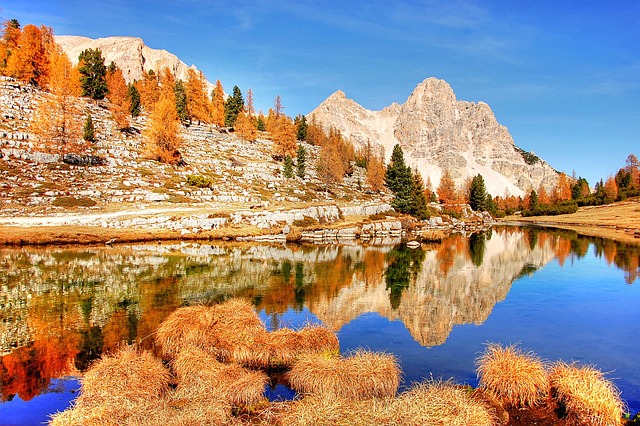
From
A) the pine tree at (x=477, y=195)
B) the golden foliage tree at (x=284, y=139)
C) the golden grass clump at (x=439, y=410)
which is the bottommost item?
the golden grass clump at (x=439, y=410)

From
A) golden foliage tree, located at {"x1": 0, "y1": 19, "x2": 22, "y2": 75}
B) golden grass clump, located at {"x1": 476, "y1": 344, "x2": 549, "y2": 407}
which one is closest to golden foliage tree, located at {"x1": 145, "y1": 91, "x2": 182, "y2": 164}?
golden foliage tree, located at {"x1": 0, "y1": 19, "x2": 22, "y2": 75}

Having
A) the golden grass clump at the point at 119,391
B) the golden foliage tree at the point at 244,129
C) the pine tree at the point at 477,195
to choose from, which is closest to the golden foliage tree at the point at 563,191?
the pine tree at the point at 477,195

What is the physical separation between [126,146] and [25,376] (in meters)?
96.9

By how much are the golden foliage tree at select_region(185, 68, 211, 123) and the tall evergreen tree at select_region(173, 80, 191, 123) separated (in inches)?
55.8

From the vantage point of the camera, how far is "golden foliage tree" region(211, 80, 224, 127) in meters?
152

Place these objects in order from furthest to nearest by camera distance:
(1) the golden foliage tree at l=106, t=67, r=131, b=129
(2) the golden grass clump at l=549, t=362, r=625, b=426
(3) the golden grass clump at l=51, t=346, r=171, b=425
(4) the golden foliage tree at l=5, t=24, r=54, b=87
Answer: (4) the golden foliage tree at l=5, t=24, r=54, b=87, (1) the golden foliage tree at l=106, t=67, r=131, b=129, (2) the golden grass clump at l=549, t=362, r=625, b=426, (3) the golden grass clump at l=51, t=346, r=171, b=425

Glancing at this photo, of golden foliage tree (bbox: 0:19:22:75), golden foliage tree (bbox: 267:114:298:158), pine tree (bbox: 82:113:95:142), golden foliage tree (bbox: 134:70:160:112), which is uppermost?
golden foliage tree (bbox: 0:19:22:75)

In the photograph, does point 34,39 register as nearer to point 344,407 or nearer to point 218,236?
point 218,236

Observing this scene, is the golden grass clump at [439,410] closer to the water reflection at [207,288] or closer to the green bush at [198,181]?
the water reflection at [207,288]

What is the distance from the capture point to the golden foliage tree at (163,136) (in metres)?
99.4

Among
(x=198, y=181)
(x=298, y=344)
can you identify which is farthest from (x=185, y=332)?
(x=198, y=181)

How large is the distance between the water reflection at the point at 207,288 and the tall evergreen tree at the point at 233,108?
108 m

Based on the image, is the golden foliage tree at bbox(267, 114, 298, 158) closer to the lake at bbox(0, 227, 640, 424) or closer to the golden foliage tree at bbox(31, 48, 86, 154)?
the golden foliage tree at bbox(31, 48, 86, 154)

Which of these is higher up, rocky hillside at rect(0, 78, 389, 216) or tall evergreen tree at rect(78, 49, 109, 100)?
tall evergreen tree at rect(78, 49, 109, 100)
